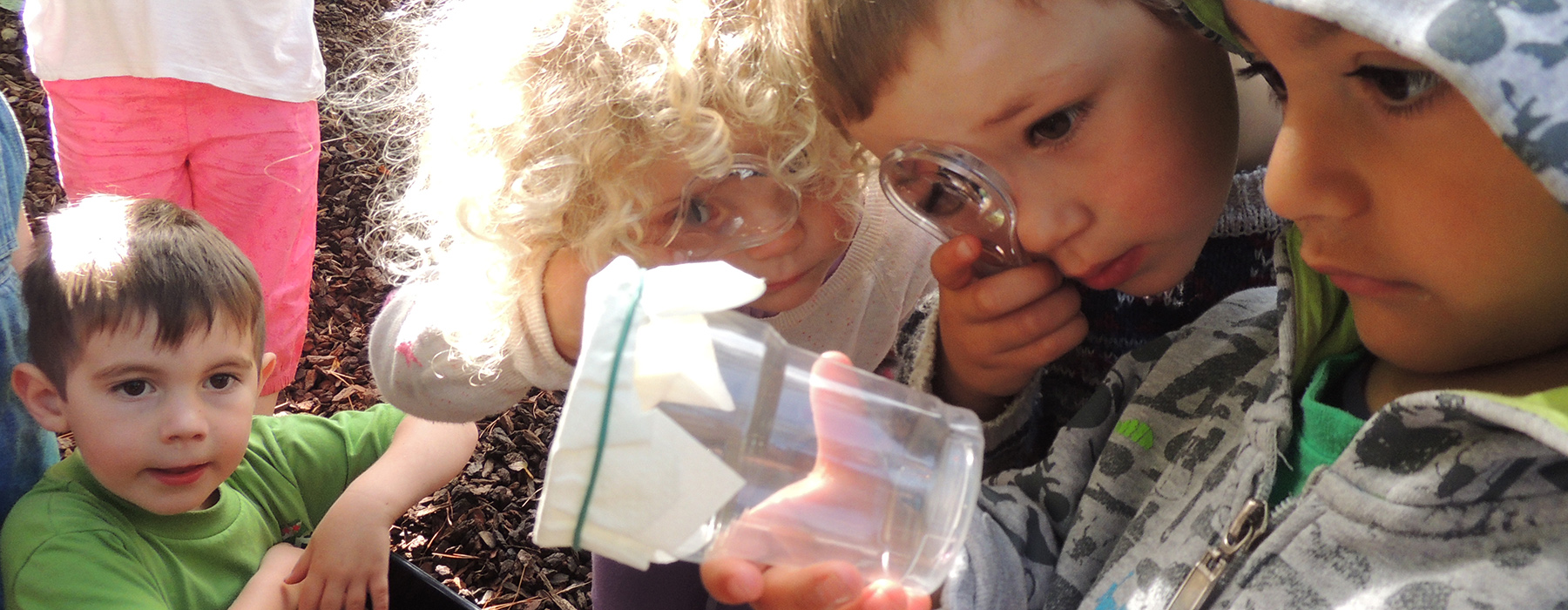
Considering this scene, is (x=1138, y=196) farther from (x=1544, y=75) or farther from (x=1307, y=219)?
(x=1544, y=75)

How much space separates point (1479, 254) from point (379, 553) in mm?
1942

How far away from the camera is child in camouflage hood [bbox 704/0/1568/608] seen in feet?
2.38

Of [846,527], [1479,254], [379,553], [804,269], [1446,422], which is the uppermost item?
[1479,254]

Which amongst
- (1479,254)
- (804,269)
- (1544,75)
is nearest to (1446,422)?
(1479,254)

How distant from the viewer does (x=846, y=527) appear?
106 centimetres

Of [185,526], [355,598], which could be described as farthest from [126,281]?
[355,598]

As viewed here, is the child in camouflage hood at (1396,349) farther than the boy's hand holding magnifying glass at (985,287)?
No

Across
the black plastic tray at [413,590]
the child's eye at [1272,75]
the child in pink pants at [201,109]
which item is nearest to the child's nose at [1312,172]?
the child's eye at [1272,75]

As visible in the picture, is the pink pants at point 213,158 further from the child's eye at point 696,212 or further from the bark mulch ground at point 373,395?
the child's eye at point 696,212

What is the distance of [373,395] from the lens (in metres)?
3.25

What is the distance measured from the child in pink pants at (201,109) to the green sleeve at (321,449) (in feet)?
0.92

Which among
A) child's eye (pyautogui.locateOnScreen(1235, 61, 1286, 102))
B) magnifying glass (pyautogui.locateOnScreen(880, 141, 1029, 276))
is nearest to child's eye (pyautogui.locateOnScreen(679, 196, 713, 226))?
magnifying glass (pyautogui.locateOnScreen(880, 141, 1029, 276))

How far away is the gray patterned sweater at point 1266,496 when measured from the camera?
0.86 m

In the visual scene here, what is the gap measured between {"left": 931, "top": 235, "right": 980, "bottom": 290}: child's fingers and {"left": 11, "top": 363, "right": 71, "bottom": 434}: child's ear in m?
1.61
